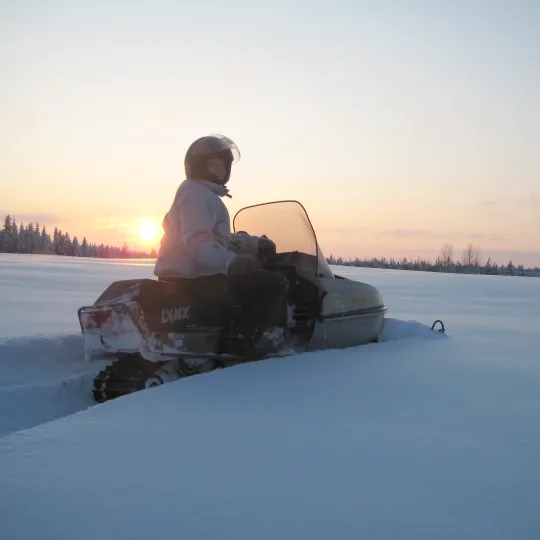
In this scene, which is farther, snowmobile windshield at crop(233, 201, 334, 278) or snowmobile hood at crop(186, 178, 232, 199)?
snowmobile windshield at crop(233, 201, 334, 278)

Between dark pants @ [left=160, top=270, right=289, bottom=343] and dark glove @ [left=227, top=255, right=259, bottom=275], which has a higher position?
dark glove @ [left=227, top=255, right=259, bottom=275]

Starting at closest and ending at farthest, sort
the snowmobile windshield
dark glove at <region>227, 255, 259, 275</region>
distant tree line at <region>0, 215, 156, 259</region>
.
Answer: dark glove at <region>227, 255, 259, 275</region>
the snowmobile windshield
distant tree line at <region>0, 215, 156, 259</region>

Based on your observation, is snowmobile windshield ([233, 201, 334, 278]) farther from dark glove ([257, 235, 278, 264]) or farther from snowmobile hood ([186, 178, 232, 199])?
snowmobile hood ([186, 178, 232, 199])

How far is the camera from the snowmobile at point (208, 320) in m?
3.15

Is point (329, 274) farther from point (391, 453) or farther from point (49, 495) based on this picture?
point (49, 495)

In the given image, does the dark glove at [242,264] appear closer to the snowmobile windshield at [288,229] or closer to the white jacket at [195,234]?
the white jacket at [195,234]

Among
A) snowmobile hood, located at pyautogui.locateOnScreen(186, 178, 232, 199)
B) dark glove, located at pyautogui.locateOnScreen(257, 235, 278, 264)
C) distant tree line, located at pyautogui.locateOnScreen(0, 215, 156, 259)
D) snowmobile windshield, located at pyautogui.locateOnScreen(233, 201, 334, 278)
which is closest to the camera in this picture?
snowmobile hood, located at pyautogui.locateOnScreen(186, 178, 232, 199)

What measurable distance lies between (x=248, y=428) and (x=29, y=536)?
0.92 metres

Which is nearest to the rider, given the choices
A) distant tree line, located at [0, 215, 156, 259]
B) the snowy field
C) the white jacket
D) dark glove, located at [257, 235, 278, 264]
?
the white jacket

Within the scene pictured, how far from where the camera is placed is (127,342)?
3.12m

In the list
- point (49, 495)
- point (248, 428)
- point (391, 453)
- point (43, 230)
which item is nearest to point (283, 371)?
point (248, 428)

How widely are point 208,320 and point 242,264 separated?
0.69 meters

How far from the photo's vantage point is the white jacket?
11.3ft

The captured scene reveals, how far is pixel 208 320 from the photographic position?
137 inches
